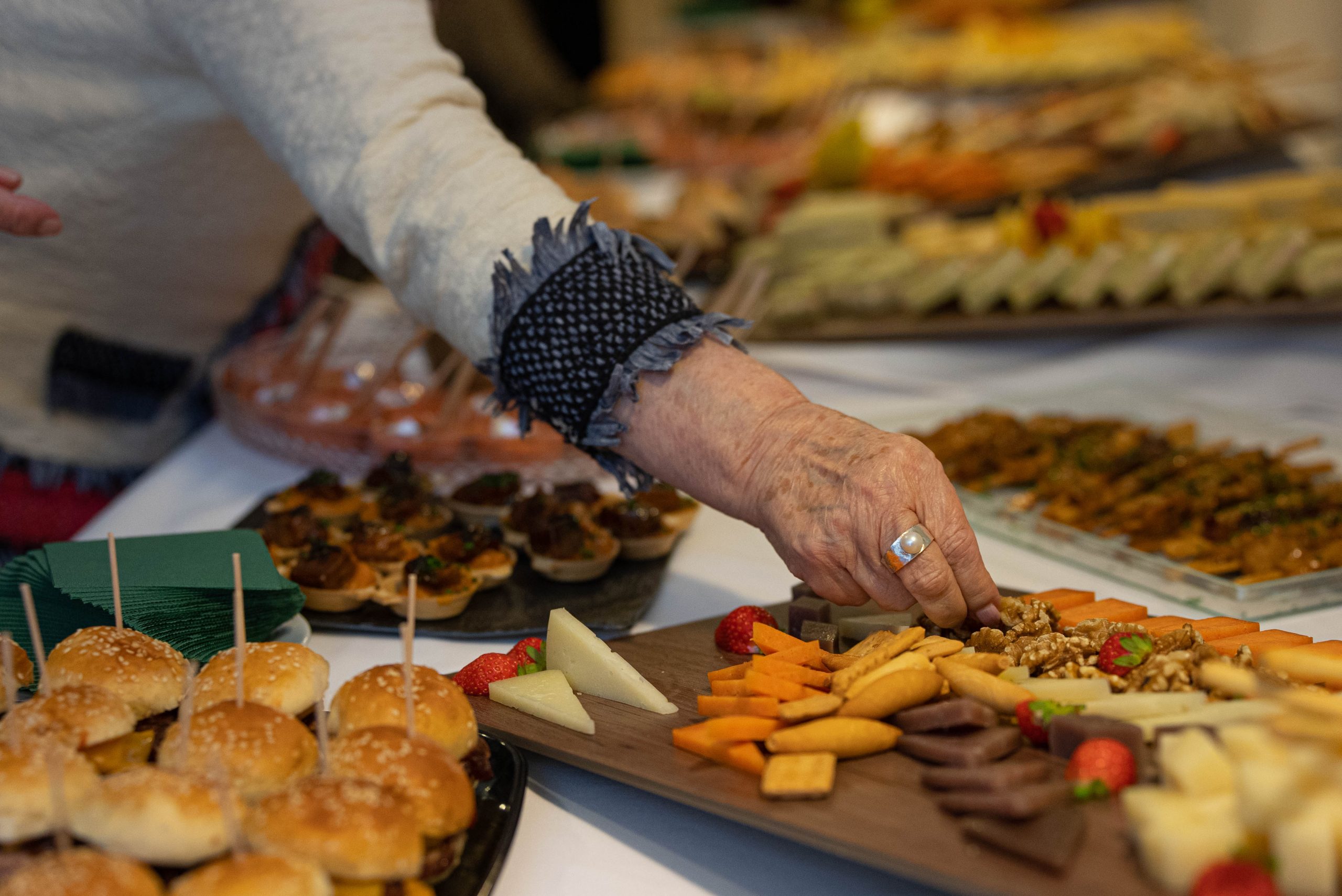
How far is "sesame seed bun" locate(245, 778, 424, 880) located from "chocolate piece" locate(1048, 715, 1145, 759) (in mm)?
672

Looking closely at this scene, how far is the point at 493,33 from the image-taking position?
21.9 feet

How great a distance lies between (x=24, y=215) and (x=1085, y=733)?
61.7 inches

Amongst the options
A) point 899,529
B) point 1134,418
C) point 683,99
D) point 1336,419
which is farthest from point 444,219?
point 683,99

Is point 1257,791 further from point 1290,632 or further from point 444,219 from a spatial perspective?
point 444,219

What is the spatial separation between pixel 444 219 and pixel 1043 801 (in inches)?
43.3

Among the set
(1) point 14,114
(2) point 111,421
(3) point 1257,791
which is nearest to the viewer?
(3) point 1257,791

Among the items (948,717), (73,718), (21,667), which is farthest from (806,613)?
(21,667)

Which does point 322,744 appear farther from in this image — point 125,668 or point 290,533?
point 290,533

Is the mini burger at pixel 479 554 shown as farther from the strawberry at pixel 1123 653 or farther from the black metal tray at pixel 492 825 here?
the strawberry at pixel 1123 653

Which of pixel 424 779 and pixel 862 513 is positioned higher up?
pixel 862 513

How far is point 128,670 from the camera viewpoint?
1.29 metres

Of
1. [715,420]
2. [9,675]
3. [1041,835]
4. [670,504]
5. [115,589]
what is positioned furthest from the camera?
[670,504]

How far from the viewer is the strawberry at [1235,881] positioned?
90cm

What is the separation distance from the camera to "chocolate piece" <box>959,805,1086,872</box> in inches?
38.9
